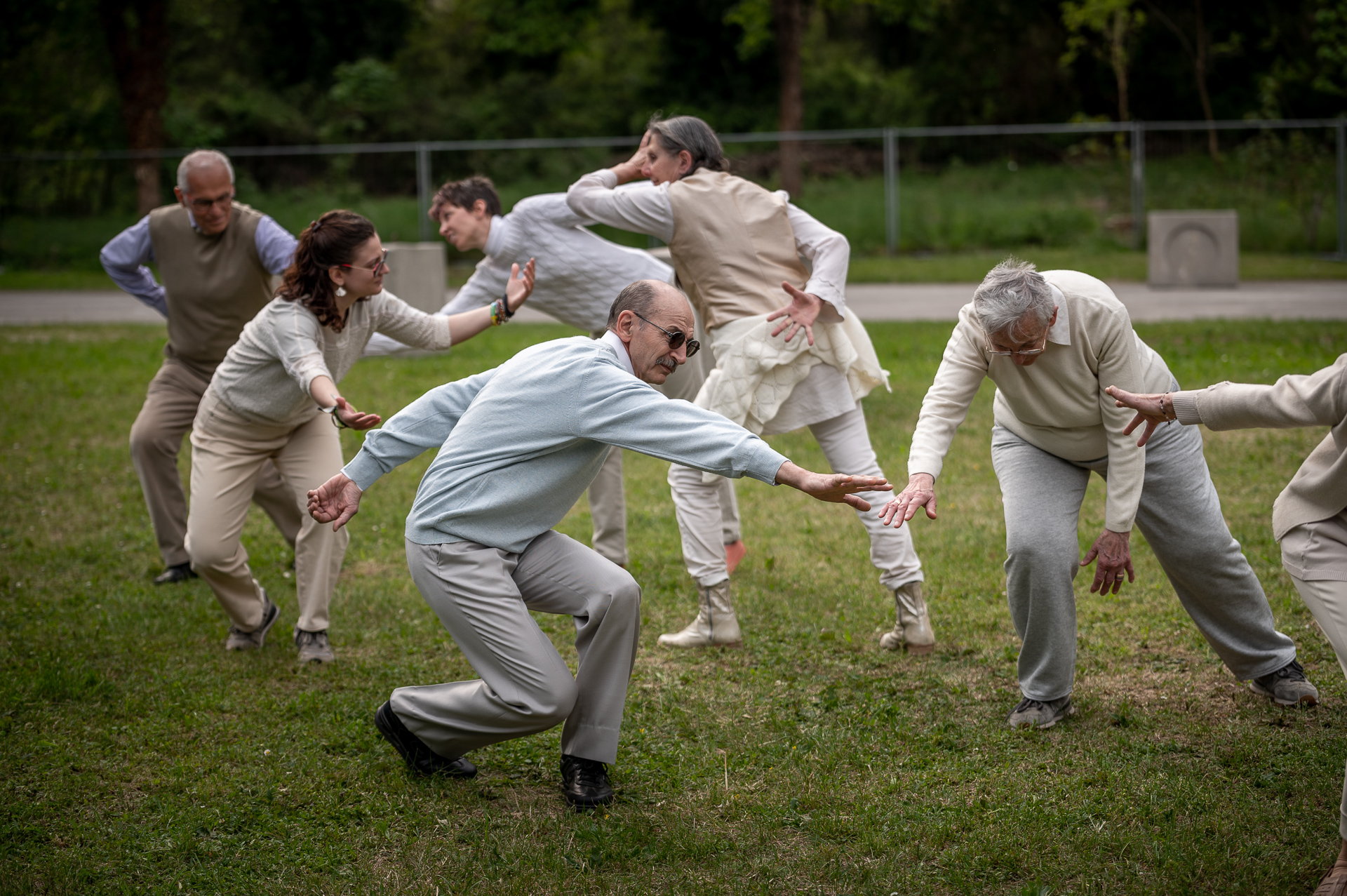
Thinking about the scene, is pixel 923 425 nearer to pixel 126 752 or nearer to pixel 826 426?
pixel 826 426

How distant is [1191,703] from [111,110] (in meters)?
29.5

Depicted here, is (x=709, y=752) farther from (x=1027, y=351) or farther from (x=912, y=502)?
(x=1027, y=351)

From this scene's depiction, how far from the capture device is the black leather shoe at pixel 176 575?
6.83 m

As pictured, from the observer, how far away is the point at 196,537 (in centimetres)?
546

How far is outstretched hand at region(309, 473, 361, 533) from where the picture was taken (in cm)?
411

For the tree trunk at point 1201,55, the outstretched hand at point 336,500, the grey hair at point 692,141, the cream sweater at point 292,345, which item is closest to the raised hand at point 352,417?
the cream sweater at point 292,345

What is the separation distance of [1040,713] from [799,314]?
1957 millimetres

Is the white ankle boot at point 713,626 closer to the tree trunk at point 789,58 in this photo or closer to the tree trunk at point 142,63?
the tree trunk at point 142,63

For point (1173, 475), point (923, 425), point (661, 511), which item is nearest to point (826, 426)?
point (923, 425)

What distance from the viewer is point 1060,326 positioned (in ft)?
13.9

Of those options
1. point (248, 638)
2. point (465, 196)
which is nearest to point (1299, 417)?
point (465, 196)

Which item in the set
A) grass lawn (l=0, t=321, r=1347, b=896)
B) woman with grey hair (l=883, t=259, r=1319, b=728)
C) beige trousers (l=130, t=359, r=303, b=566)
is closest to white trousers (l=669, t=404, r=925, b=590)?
grass lawn (l=0, t=321, r=1347, b=896)

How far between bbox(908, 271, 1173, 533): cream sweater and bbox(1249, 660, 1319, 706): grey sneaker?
100 cm

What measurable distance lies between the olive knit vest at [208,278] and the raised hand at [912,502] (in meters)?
3.81
